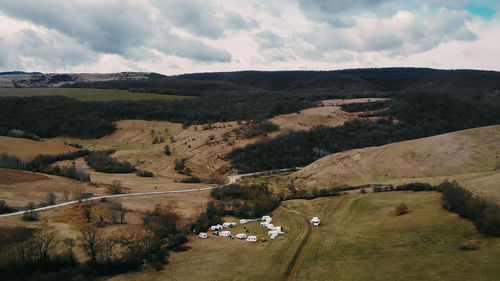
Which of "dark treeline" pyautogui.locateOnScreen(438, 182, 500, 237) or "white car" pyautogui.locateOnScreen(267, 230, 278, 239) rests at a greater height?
"dark treeline" pyautogui.locateOnScreen(438, 182, 500, 237)

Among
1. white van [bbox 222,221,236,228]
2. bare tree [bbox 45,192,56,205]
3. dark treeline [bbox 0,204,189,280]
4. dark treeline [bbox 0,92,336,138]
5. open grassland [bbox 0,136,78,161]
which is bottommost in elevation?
white van [bbox 222,221,236,228]

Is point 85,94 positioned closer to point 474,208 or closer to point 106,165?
point 106,165

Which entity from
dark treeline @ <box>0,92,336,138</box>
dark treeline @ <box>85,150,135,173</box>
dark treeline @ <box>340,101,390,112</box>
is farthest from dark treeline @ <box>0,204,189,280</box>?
dark treeline @ <box>340,101,390,112</box>

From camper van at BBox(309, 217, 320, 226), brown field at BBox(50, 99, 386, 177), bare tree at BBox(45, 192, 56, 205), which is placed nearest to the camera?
bare tree at BBox(45, 192, 56, 205)

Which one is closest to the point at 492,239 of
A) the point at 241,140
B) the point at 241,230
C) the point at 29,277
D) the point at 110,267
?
the point at 241,230

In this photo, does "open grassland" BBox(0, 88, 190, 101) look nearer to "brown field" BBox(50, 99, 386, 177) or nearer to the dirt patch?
"brown field" BBox(50, 99, 386, 177)

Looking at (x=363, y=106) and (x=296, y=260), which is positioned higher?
(x=363, y=106)

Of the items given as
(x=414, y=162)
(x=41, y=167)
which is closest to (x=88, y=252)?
(x=41, y=167)
